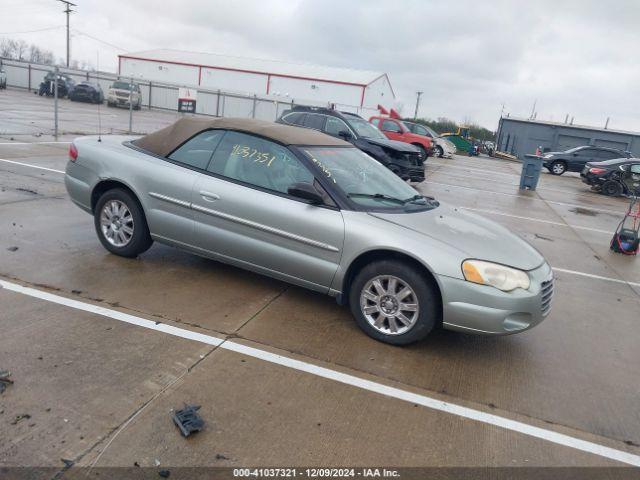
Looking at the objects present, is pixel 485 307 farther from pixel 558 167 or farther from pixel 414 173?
pixel 558 167

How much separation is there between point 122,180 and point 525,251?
12.5 ft

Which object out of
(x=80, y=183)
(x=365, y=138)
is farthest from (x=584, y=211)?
(x=80, y=183)

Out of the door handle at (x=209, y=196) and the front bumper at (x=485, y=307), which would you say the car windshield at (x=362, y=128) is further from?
the front bumper at (x=485, y=307)

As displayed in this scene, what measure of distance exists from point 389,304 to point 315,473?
170cm

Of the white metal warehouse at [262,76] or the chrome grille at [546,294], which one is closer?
→ the chrome grille at [546,294]

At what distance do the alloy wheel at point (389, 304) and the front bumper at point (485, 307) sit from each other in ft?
0.85

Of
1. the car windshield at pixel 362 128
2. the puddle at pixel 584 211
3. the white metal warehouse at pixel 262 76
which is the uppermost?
the white metal warehouse at pixel 262 76

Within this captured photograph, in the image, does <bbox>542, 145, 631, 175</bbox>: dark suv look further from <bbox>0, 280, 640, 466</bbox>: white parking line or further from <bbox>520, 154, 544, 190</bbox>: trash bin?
<bbox>0, 280, 640, 466</bbox>: white parking line

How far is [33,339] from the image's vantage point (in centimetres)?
355

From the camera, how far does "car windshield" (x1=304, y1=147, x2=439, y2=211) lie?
452cm

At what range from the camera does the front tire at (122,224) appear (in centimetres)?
510

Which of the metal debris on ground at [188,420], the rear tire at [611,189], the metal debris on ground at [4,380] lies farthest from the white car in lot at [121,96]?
the metal debris on ground at [188,420]

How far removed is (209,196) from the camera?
467 centimetres

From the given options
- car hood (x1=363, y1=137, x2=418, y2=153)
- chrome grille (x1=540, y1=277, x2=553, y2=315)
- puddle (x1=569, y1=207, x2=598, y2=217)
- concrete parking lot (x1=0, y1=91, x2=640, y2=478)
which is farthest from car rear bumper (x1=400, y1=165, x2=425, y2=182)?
chrome grille (x1=540, y1=277, x2=553, y2=315)
